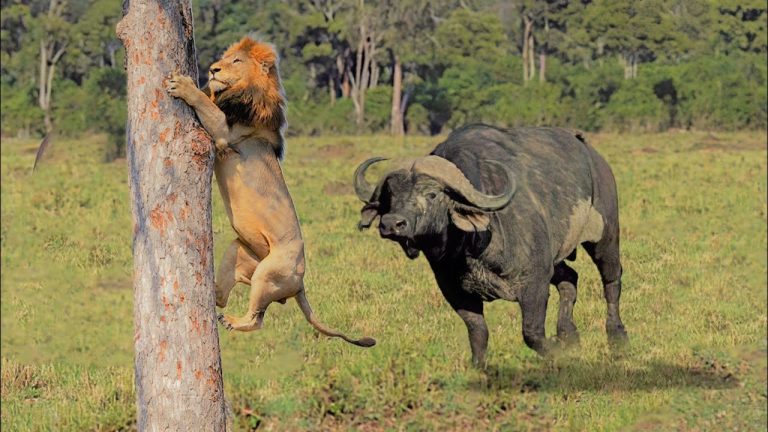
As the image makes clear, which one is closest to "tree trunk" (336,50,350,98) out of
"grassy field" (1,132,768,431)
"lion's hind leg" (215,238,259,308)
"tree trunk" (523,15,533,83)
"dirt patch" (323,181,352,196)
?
"tree trunk" (523,15,533,83)

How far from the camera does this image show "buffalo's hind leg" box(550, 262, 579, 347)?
1107 cm

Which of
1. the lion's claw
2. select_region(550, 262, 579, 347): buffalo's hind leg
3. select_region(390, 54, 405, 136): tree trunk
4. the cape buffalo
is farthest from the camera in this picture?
select_region(390, 54, 405, 136): tree trunk

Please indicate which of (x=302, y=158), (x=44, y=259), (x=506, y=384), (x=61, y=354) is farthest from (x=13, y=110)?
(x=506, y=384)

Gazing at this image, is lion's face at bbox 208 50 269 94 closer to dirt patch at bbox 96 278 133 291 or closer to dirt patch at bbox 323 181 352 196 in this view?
dirt patch at bbox 96 278 133 291

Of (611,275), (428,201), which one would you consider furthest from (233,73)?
(611,275)

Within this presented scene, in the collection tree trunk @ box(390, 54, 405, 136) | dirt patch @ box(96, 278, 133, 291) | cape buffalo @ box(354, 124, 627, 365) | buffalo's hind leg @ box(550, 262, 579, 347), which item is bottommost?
tree trunk @ box(390, 54, 405, 136)

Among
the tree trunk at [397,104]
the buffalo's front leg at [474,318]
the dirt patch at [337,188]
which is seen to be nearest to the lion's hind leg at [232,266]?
the buffalo's front leg at [474,318]

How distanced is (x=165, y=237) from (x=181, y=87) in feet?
2.38

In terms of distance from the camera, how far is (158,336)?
5.47 meters

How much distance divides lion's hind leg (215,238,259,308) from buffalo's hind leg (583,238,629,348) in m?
5.86

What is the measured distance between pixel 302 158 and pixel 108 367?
960 inches

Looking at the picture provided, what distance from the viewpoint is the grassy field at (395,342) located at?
391 inches

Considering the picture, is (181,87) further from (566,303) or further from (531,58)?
(531,58)

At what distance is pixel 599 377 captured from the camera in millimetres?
10539
